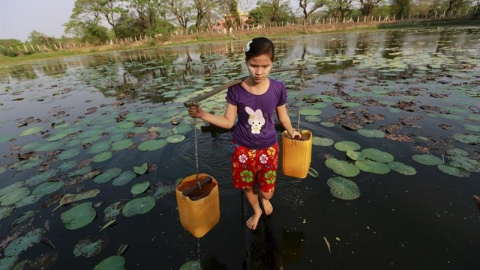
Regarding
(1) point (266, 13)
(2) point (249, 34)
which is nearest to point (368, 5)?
(1) point (266, 13)

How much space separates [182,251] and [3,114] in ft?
24.4

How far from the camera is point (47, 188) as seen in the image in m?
2.82

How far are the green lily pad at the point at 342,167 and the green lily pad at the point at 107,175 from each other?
9.45ft

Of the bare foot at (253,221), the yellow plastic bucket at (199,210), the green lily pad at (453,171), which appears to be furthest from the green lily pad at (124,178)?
the green lily pad at (453,171)

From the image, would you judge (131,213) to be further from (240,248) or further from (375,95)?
(375,95)

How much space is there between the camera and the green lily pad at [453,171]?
2558 mm

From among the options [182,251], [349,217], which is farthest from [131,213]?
[349,217]

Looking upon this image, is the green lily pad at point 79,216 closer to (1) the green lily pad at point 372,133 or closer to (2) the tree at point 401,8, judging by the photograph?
(1) the green lily pad at point 372,133

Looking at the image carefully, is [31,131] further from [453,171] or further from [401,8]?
[401,8]

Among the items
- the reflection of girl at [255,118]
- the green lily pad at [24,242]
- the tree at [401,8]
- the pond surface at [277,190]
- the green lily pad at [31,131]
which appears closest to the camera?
the reflection of girl at [255,118]

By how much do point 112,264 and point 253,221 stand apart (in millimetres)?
1259

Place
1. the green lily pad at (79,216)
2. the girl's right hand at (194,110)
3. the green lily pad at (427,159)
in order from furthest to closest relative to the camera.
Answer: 1. the green lily pad at (427,159)
2. the green lily pad at (79,216)
3. the girl's right hand at (194,110)

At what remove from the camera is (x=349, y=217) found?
2184 mm

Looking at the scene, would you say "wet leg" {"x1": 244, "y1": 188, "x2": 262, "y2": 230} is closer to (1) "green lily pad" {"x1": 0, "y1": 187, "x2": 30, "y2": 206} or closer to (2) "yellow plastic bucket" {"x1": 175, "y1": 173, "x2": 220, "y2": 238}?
(2) "yellow plastic bucket" {"x1": 175, "y1": 173, "x2": 220, "y2": 238}
